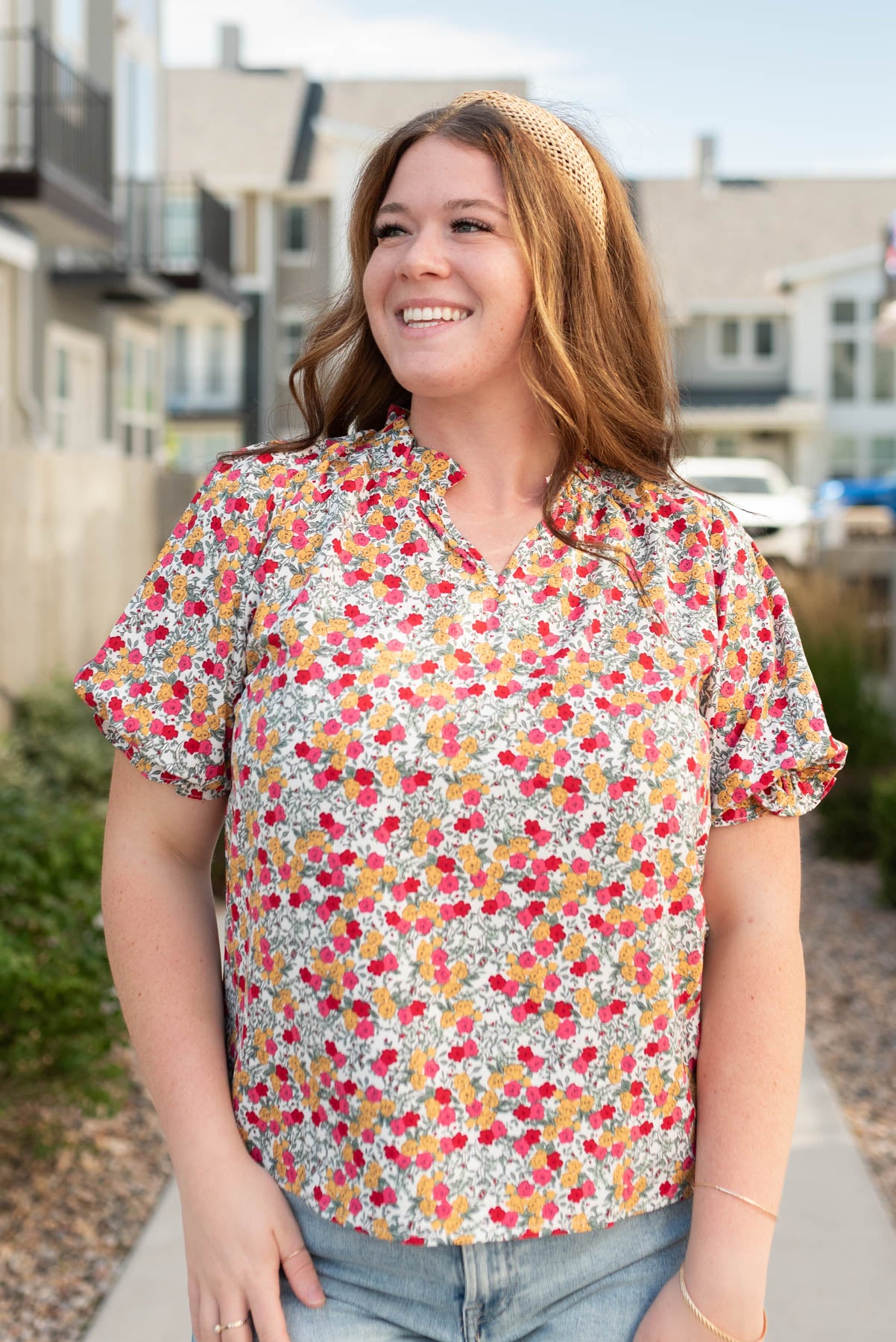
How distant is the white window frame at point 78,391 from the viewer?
1568cm

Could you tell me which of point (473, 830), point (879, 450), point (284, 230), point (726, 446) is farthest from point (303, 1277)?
point (726, 446)

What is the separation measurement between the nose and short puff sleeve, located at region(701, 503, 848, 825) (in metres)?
0.45

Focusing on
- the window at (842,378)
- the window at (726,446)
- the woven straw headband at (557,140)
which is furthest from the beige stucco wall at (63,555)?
the window at (842,378)

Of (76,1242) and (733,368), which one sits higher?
(733,368)

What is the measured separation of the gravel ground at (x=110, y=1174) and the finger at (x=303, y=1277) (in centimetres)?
205

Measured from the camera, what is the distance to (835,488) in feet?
84.6

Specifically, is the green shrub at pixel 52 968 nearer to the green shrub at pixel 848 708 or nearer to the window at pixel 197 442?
the green shrub at pixel 848 708

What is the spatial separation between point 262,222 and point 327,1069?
3570 cm

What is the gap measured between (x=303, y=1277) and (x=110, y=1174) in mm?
2805

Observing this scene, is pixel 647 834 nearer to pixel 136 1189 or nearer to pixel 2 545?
pixel 136 1189

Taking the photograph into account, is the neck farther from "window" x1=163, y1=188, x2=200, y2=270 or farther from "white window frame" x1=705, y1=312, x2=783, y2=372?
"white window frame" x1=705, y1=312, x2=783, y2=372

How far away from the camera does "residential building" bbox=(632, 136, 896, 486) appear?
38188 mm

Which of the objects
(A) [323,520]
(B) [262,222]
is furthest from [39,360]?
(B) [262,222]

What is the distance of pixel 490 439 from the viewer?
186cm
